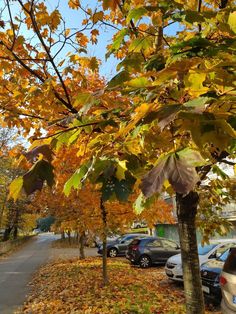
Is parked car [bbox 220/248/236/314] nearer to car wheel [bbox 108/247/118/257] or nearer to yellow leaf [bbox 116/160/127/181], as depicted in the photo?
yellow leaf [bbox 116/160/127/181]

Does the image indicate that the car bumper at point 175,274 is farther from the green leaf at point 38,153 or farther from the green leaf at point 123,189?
the green leaf at point 38,153

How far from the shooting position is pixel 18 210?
42875mm

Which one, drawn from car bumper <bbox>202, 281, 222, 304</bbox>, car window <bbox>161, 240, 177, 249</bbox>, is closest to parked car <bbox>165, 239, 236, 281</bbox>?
car bumper <bbox>202, 281, 222, 304</bbox>

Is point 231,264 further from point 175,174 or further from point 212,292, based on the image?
point 175,174

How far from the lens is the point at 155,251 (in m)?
19.5

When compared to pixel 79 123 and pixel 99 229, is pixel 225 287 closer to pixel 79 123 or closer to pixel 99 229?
pixel 79 123

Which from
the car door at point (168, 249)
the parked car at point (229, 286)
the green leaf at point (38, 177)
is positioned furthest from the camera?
the car door at point (168, 249)

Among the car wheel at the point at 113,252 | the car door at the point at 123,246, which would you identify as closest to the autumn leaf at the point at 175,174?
the car door at the point at 123,246

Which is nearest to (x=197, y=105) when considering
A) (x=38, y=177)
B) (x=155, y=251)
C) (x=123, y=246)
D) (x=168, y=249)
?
(x=38, y=177)

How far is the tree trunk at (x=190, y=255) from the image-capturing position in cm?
428

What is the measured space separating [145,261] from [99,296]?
9.47 metres

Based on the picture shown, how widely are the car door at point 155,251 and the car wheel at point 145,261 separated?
21cm

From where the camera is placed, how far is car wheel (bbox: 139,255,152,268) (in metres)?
19.0

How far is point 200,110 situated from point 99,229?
471 inches
